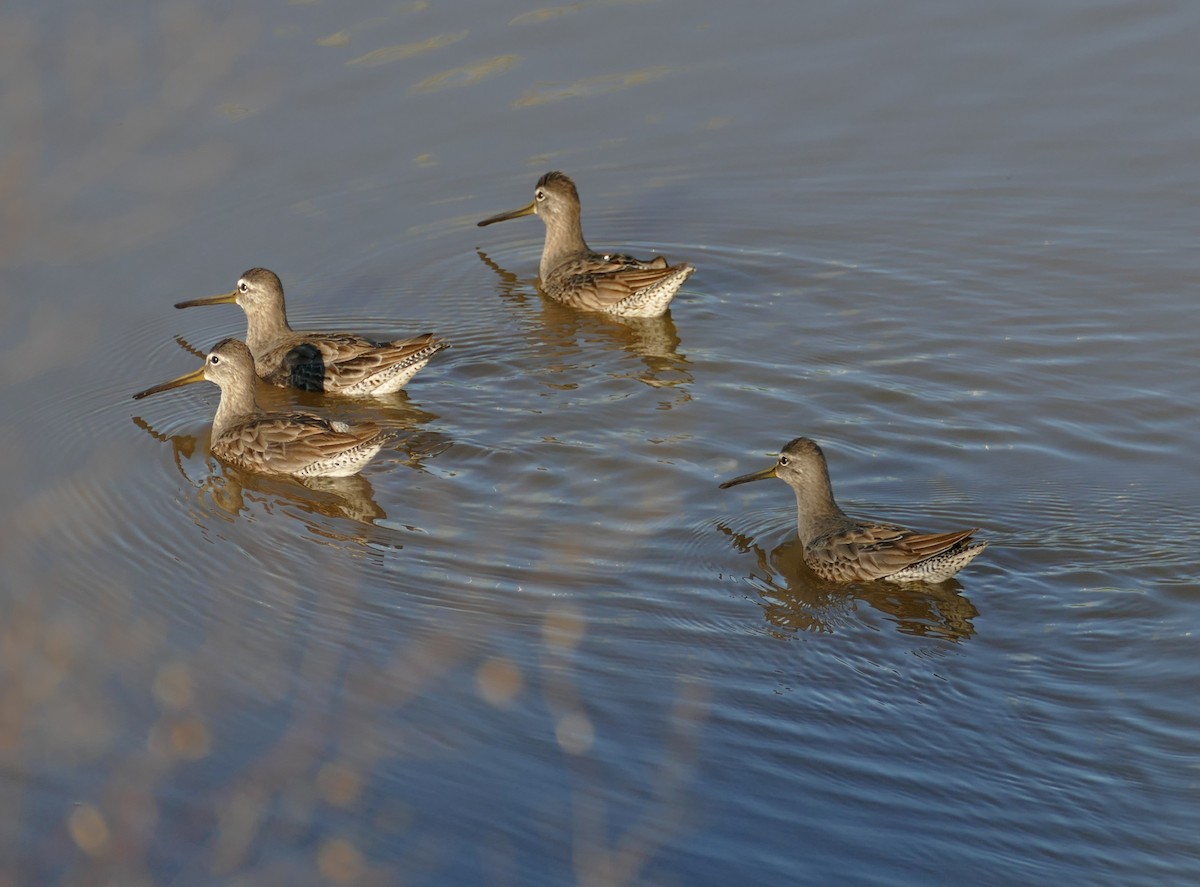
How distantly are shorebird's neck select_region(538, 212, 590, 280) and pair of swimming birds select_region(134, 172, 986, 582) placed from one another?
11 mm

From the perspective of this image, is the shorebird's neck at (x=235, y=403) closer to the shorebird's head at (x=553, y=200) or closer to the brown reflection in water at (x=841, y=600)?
the shorebird's head at (x=553, y=200)

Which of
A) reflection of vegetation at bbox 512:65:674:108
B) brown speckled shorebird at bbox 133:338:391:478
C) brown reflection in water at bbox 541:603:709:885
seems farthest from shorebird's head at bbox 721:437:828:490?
reflection of vegetation at bbox 512:65:674:108

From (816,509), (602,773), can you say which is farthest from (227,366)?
(602,773)

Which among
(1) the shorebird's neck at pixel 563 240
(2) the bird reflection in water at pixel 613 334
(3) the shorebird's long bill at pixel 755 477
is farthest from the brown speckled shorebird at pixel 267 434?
(1) the shorebird's neck at pixel 563 240

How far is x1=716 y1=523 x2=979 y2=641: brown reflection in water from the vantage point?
8148 millimetres

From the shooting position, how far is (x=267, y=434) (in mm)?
10047

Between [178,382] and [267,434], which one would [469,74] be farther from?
[267,434]

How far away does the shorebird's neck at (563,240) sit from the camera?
41.9 feet

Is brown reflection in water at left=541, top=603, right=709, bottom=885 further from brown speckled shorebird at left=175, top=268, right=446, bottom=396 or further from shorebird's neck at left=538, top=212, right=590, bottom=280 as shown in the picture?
shorebird's neck at left=538, top=212, right=590, bottom=280

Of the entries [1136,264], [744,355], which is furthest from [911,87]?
[744,355]

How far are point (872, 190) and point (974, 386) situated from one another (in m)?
3.14

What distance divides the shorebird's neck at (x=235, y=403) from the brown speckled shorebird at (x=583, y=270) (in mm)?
2946

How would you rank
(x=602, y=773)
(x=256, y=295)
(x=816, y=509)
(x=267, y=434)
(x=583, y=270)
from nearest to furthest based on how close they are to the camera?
(x=602, y=773), (x=816, y=509), (x=267, y=434), (x=256, y=295), (x=583, y=270)

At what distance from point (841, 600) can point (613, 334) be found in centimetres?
405
